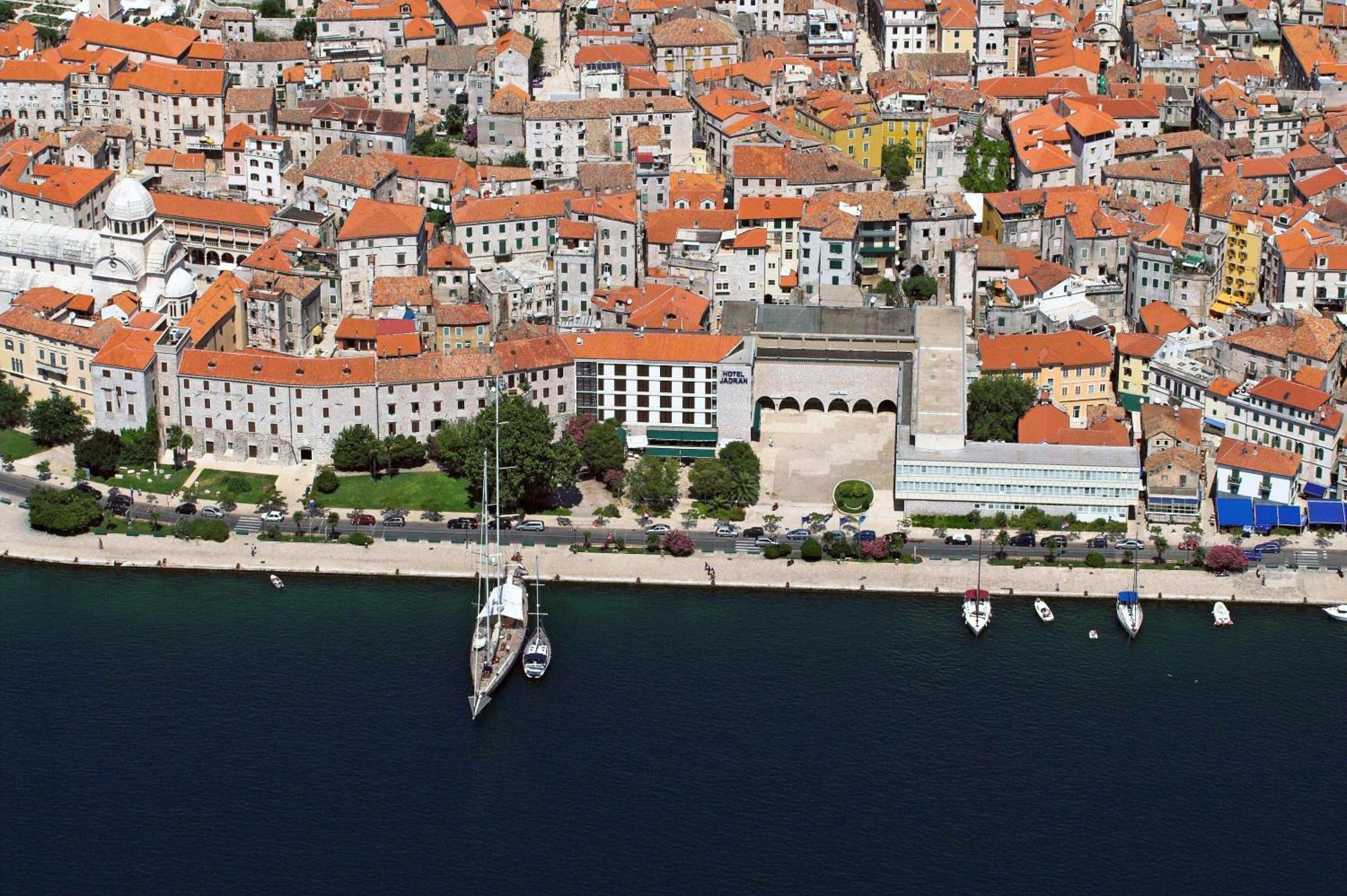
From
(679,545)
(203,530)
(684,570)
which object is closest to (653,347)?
(679,545)

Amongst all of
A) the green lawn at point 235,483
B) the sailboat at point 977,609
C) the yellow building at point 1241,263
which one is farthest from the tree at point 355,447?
the yellow building at point 1241,263

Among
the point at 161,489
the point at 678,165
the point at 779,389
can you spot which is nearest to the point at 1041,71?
the point at 678,165

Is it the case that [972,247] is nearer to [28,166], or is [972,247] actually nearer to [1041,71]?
[1041,71]

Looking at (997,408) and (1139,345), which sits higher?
(1139,345)

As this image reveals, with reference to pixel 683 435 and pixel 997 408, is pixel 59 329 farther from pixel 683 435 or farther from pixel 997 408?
pixel 997 408

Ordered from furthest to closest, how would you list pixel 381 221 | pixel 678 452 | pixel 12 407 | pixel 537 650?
1. pixel 381 221
2. pixel 12 407
3. pixel 678 452
4. pixel 537 650

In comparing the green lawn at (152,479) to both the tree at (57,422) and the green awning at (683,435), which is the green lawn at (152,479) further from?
the green awning at (683,435)

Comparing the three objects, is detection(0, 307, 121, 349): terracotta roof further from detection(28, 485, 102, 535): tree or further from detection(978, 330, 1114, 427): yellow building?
detection(978, 330, 1114, 427): yellow building
